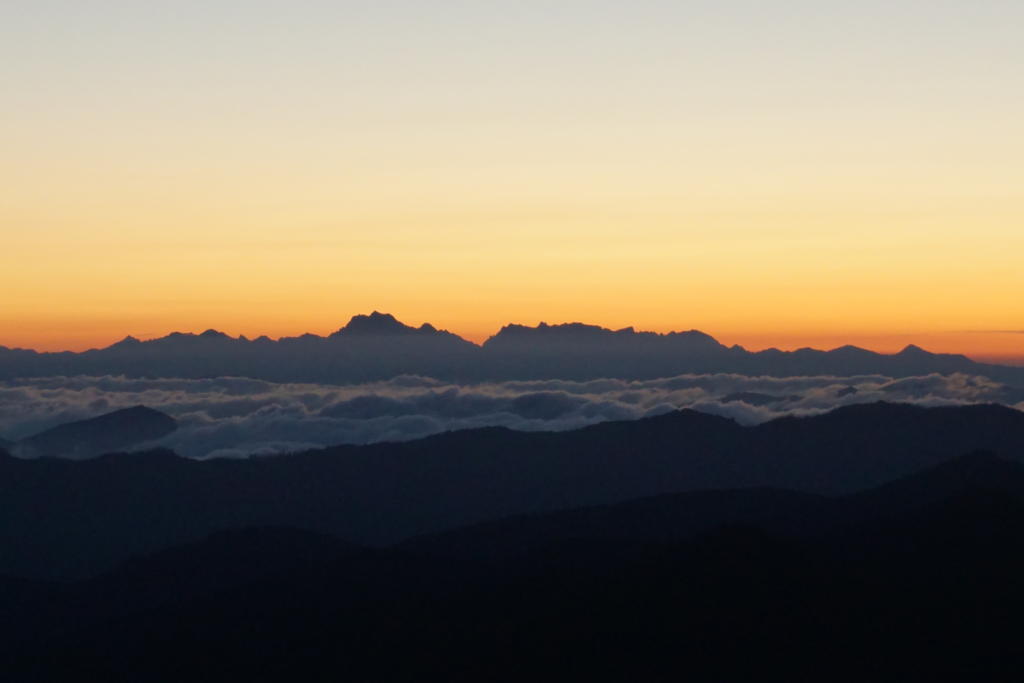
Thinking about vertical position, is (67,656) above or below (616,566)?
below

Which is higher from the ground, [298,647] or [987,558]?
[987,558]

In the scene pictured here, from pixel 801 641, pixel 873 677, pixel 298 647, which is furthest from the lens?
pixel 298 647

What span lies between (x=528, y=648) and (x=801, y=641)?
124 ft

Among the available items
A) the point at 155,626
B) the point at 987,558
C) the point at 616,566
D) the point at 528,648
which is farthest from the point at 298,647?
the point at 987,558

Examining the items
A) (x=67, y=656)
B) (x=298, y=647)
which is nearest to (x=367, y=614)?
(x=298, y=647)

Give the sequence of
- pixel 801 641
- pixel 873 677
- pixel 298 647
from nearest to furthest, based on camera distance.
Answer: pixel 873 677, pixel 801 641, pixel 298 647

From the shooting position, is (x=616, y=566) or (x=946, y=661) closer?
(x=946, y=661)

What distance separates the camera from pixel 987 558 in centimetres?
19475

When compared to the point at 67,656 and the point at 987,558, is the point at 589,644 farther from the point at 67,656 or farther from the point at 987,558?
the point at 67,656

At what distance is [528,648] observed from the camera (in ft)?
569

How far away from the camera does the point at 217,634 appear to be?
19325cm

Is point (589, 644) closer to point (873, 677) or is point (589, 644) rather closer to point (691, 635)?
point (691, 635)

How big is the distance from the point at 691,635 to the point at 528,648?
75.8 feet

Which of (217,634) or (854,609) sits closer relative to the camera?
(854,609)
